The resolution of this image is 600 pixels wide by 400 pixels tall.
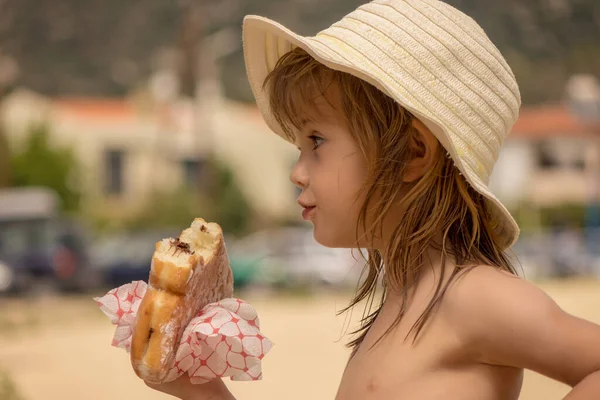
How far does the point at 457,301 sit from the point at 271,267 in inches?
965

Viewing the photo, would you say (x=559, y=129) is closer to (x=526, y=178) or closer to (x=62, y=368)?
(x=526, y=178)

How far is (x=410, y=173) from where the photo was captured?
1731 mm

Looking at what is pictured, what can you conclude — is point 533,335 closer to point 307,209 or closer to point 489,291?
point 489,291

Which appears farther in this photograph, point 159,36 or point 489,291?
point 159,36

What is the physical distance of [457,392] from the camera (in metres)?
1.59

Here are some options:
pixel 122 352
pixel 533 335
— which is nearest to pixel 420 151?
pixel 533 335

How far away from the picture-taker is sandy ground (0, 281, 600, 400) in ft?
26.6

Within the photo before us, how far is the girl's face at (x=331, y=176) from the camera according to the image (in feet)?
5.70

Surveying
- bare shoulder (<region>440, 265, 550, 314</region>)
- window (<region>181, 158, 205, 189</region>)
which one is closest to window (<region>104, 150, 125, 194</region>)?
window (<region>181, 158, 205, 189</region>)

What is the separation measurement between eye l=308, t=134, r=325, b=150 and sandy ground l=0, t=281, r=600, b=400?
206 centimetres

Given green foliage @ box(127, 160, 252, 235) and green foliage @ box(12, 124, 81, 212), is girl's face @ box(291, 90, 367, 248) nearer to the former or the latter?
green foliage @ box(127, 160, 252, 235)

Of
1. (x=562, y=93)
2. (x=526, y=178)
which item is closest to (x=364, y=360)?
(x=526, y=178)

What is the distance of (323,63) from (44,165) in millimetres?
36493

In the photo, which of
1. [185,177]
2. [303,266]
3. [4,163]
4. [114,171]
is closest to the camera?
[303,266]
